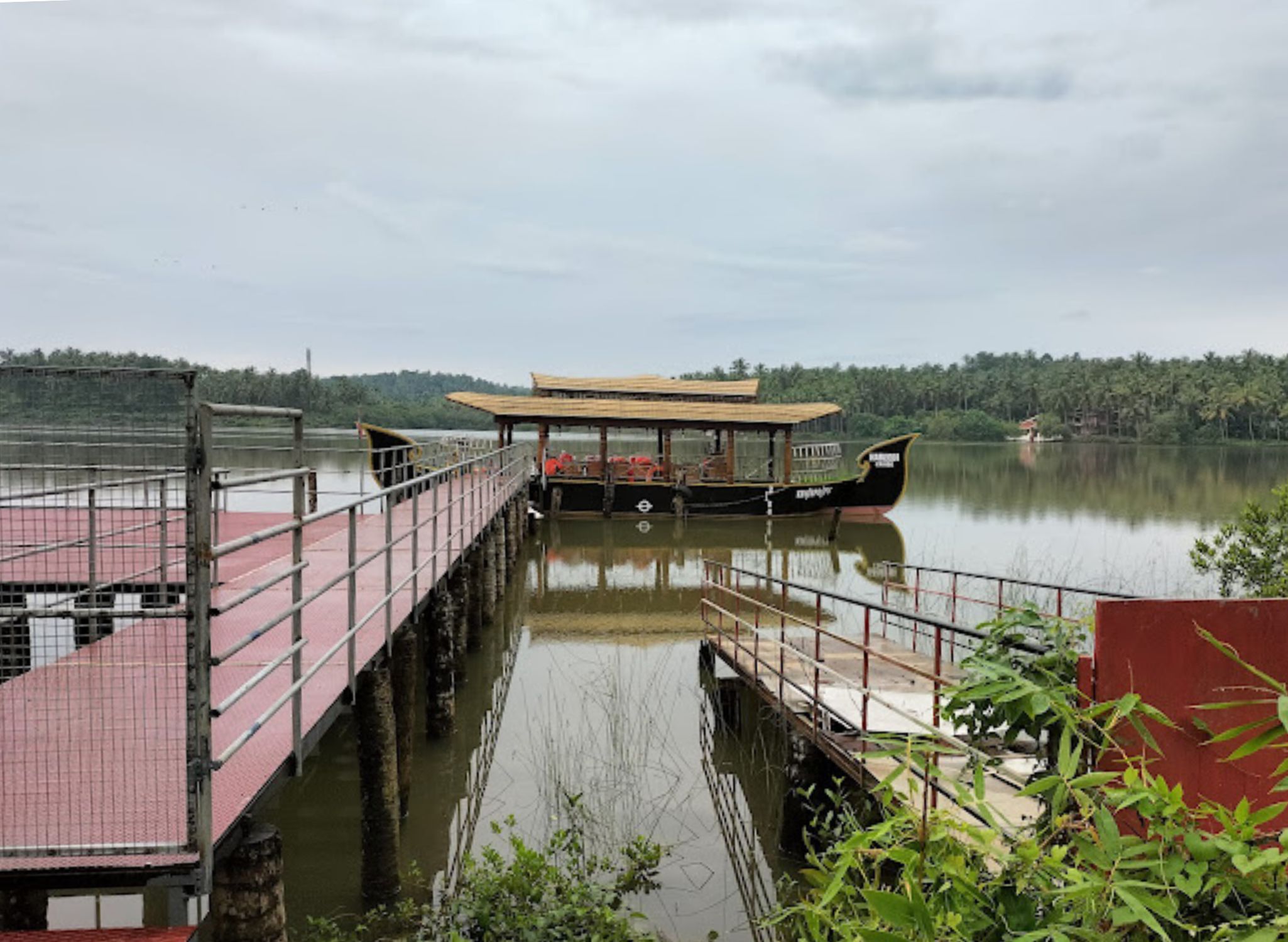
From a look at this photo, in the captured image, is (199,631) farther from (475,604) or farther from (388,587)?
(475,604)

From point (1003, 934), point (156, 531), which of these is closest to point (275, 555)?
point (156, 531)

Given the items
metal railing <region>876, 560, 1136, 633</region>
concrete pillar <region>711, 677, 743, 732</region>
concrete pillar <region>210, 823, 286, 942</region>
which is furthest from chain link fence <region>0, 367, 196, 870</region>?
metal railing <region>876, 560, 1136, 633</region>

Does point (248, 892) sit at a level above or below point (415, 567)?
below

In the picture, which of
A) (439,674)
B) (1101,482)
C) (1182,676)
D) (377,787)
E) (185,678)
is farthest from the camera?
(1101,482)

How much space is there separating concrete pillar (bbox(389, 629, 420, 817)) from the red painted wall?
4408 mm

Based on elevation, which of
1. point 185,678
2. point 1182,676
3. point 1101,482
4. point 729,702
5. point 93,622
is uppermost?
point 1182,676

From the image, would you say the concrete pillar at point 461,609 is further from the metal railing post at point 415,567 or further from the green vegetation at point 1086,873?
the green vegetation at point 1086,873

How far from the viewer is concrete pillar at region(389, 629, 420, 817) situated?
604 centimetres

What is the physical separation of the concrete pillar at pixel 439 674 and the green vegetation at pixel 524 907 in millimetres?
2588

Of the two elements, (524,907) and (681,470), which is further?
(681,470)

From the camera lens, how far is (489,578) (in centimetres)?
1253

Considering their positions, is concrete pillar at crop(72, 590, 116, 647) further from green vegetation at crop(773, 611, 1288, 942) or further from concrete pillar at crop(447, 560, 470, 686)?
green vegetation at crop(773, 611, 1288, 942)

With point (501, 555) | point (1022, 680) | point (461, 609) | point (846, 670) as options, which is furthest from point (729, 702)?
point (501, 555)

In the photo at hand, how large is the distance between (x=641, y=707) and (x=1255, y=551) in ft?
27.3
